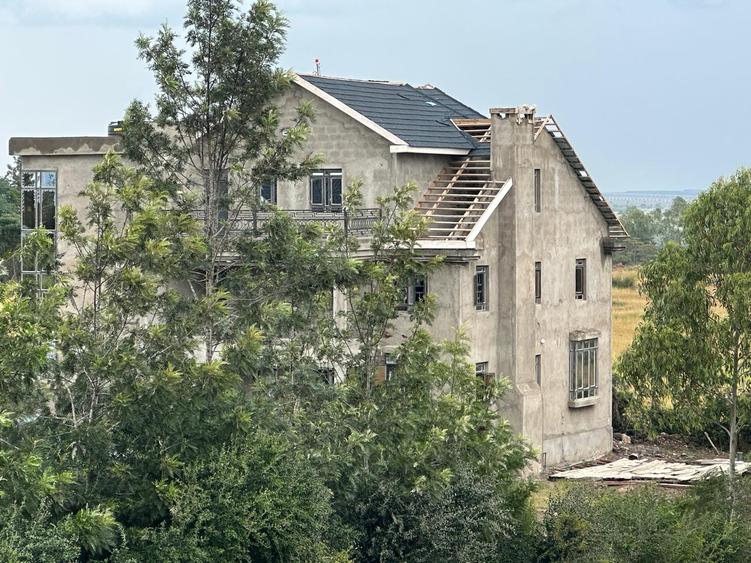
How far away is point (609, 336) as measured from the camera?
4762cm

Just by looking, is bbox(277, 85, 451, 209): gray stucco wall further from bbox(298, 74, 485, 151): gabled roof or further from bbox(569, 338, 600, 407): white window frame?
bbox(569, 338, 600, 407): white window frame

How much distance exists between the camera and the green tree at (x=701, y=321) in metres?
35.0

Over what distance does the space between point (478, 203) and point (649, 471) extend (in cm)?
783

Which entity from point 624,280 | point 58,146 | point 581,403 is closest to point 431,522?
point 581,403

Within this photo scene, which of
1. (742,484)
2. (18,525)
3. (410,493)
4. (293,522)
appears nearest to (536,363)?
(742,484)

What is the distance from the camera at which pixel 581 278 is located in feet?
153

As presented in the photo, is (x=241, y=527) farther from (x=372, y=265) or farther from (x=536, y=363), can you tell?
(x=536, y=363)

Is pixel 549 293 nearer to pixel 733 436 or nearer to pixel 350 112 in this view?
pixel 350 112

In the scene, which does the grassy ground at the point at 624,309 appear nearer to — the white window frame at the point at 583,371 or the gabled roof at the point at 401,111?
the white window frame at the point at 583,371

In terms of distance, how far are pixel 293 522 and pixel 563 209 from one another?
63.9 ft

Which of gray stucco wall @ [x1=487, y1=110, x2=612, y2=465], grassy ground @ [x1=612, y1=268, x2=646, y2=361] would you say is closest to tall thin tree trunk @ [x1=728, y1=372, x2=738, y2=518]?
gray stucco wall @ [x1=487, y1=110, x2=612, y2=465]

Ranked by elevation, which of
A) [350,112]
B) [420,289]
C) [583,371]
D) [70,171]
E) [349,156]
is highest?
[350,112]

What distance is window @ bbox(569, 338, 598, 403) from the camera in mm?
45594

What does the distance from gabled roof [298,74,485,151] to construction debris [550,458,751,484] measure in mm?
8486
